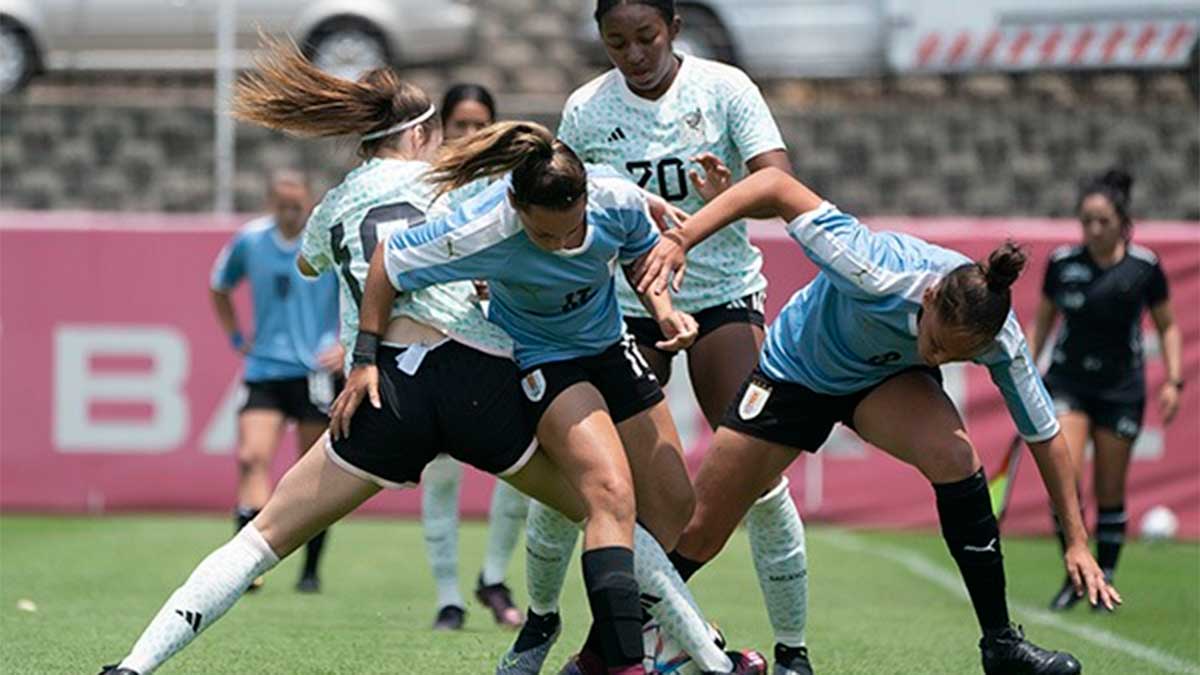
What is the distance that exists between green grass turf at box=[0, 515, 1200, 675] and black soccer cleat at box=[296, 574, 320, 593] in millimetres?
93

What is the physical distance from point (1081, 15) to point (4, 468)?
1014cm

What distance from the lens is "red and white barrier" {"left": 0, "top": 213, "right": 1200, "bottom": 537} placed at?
647 inches

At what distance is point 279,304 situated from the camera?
12.6 metres

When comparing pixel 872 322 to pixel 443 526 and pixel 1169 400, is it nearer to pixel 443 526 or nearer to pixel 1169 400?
pixel 443 526

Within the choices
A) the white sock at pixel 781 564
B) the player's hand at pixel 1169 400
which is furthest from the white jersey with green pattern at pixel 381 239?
the player's hand at pixel 1169 400

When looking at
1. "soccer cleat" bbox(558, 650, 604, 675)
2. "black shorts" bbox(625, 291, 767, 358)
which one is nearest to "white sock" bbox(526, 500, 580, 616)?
"soccer cleat" bbox(558, 650, 604, 675)

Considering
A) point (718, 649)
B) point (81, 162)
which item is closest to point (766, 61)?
point (81, 162)

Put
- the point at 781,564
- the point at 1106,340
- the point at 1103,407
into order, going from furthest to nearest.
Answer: the point at 1106,340, the point at 1103,407, the point at 781,564

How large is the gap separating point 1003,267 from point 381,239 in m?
1.90

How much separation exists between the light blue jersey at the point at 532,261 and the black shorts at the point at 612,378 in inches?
1.8

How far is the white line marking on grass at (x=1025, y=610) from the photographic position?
29.0 ft

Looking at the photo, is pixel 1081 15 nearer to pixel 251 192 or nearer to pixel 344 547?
pixel 251 192

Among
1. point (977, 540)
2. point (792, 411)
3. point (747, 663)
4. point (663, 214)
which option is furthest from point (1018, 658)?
point (663, 214)

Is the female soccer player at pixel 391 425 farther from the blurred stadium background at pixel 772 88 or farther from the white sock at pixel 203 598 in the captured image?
the blurred stadium background at pixel 772 88
